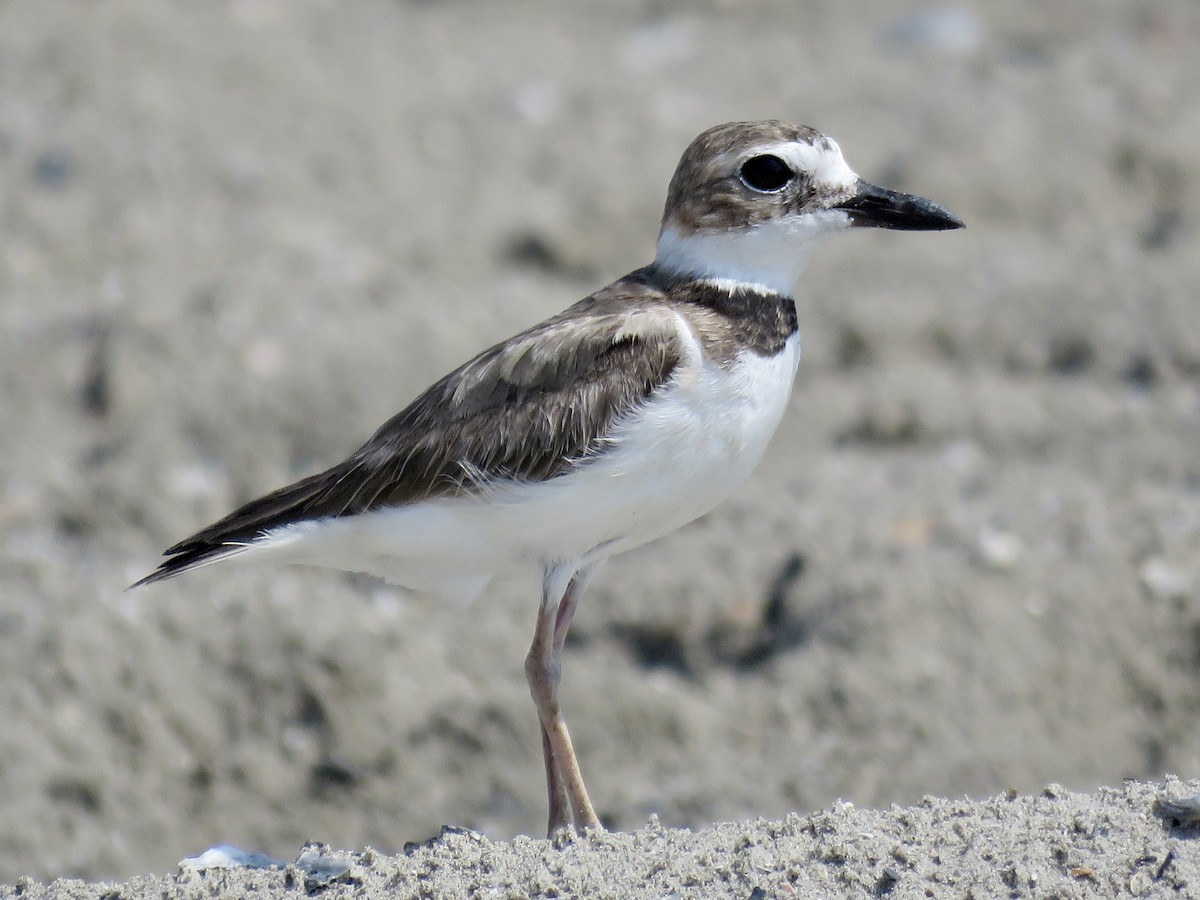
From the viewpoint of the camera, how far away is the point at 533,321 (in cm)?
777

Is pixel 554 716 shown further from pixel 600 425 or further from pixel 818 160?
pixel 818 160

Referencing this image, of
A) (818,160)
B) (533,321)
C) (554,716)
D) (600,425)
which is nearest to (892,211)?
(818,160)

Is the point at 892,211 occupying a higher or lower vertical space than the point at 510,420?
higher

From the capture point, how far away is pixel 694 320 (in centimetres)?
425

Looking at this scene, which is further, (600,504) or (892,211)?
(892,211)

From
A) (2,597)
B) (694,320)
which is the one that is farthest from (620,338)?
(2,597)

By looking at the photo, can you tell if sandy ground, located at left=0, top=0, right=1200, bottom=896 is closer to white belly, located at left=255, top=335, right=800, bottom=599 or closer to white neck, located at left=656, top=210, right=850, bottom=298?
white belly, located at left=255, top=335, right=800, bottom=599

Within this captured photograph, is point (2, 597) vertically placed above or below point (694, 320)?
below

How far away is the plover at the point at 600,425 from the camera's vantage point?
13.6 feet

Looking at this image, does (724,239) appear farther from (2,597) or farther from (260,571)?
(2,597)

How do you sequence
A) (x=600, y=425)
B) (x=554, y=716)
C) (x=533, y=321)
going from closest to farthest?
1. (x=600, y=425)
2. (x=554, y=716)
3. (x=533, y=321)

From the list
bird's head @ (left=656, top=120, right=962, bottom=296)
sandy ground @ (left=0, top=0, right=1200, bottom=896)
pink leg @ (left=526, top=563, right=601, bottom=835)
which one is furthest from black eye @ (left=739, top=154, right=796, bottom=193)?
sandy ground @ (left=0, top=0, right=1200, bottom=896)

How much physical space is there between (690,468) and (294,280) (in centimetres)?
436

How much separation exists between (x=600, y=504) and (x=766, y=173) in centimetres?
104
